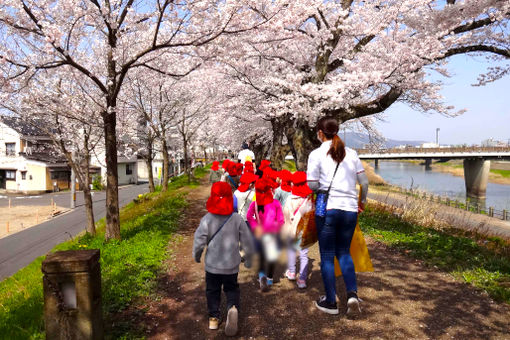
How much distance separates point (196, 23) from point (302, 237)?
498cm

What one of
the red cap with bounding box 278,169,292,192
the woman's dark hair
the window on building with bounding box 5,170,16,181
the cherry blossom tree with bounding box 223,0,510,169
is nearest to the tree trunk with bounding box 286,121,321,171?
the cherry blossom tree with bounding box 223,0,510,169

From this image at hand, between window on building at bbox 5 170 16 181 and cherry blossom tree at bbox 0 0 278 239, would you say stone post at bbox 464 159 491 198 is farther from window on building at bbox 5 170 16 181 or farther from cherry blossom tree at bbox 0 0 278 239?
window on building at bbox 5 170 16 181

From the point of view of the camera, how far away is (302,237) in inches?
159

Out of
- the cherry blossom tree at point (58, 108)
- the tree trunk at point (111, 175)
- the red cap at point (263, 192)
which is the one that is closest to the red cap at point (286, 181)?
the red cap at point (263, 192)

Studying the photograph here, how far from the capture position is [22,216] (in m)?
24.9

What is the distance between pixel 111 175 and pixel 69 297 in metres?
4.57

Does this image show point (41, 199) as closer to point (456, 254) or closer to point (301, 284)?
point (301, 284)

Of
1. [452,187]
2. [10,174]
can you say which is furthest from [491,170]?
[10,174]

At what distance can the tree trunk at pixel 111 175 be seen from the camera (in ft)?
23.1

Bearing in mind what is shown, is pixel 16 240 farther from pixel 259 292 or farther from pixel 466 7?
Result: pixel 466 7

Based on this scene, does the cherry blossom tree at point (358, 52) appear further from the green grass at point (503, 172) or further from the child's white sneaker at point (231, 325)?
the green grass at point (503, 172)

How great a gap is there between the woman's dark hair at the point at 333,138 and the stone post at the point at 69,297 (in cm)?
262

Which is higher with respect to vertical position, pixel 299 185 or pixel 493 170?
pixel 299 185

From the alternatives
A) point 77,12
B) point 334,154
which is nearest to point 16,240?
point 77,12
